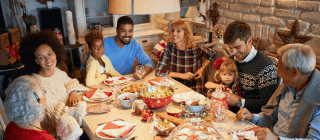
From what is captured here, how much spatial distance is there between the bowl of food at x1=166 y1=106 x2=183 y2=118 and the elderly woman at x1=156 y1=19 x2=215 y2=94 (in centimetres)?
88

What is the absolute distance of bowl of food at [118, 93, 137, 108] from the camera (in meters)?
1.62

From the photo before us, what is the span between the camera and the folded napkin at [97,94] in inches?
71.6

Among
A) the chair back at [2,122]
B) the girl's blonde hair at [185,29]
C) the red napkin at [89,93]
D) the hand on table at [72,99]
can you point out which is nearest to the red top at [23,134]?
the chair back at [2,122]

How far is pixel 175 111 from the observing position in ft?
4.96

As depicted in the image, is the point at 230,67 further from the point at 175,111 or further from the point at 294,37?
the point at 294,37

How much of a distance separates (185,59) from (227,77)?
60 centimetres

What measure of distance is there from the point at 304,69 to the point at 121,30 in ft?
6.10

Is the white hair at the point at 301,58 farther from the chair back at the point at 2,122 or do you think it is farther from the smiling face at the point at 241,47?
the chair back at the point at 2,122

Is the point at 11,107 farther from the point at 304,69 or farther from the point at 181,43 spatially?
the point at 181,43

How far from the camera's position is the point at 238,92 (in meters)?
2.02

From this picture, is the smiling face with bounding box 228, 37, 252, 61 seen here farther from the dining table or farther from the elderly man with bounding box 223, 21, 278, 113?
the dining table

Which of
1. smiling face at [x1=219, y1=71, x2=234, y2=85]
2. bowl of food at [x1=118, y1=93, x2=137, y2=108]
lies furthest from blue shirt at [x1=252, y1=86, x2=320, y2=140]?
bowl of food at [x1=118, y1=93, x2=137, y2=108]

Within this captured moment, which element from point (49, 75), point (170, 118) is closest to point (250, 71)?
point (170, 118)

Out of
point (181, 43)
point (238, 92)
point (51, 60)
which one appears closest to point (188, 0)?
point (181, 43)
